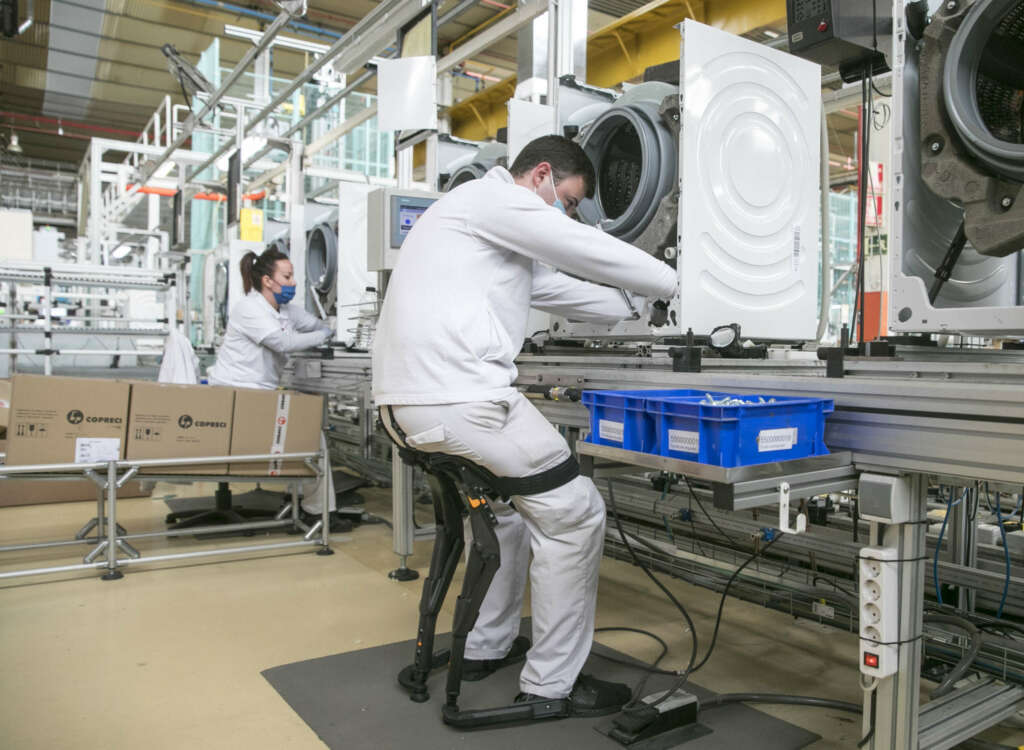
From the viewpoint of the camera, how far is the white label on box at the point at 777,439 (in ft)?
4.80

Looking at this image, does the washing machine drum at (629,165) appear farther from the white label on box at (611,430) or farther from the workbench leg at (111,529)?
the workbench leg at (111,529)

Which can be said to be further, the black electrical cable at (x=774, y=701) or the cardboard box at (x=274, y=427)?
the cardboard box at (x=274, y=427)

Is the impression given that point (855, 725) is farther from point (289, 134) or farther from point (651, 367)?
point (289, 134)

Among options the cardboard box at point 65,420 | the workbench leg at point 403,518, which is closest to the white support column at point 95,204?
the cardboard box at point 65,420

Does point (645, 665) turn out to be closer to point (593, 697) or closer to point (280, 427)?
point (593, 697)

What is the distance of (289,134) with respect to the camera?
614 cm

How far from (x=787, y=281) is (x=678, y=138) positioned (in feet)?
2.05

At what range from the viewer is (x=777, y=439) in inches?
58.4

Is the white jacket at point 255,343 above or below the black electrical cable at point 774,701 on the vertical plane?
above

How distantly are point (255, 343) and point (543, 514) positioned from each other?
2836 mm

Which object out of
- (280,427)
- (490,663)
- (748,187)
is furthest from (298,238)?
(490,663)

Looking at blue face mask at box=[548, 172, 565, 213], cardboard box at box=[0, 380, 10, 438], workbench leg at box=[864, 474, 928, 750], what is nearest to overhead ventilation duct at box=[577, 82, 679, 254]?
blue face mask at box=[548, 172, 565, 213]

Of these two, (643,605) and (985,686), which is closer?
(985,686)

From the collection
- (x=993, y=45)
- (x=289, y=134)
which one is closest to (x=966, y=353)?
(x=993, y=45)
